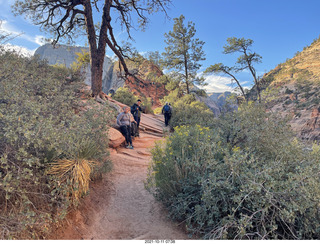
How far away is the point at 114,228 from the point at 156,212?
92 cm

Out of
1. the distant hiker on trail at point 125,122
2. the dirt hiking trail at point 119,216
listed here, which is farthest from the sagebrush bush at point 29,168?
the distant hiker on trail at point 125,122

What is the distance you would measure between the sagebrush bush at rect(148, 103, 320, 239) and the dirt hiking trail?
327 millimetres

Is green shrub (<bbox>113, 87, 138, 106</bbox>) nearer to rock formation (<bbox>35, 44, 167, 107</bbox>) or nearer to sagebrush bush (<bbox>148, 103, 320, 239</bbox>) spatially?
rock formation (<bbox>35, 44, 167, 107</bbox>)

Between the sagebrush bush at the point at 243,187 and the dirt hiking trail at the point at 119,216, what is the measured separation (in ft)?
1.07

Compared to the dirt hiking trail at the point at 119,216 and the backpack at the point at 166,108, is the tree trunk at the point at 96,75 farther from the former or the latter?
the dirt hiking trail at the point at 119,216

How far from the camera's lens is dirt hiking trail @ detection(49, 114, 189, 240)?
11.0 ft

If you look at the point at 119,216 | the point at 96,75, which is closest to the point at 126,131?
the point at 119,216

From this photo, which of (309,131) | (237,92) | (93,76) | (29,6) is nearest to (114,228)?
A: (93,76)

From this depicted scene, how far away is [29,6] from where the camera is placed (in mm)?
11859

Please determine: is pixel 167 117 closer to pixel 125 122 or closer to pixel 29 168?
pixel 125 122

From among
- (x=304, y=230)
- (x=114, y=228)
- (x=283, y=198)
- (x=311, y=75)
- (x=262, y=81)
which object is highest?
(x=311, y=75)

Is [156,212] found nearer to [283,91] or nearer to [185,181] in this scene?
[185,181]

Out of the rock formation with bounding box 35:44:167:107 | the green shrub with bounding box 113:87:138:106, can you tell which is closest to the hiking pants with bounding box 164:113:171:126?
the rock formation with bounding box 35:44:167:107

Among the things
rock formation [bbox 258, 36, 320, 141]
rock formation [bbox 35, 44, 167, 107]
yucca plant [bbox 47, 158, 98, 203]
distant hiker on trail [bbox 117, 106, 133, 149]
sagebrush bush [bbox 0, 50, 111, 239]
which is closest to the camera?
sagebrush bush [bbox 0, 50, 111, 239]
